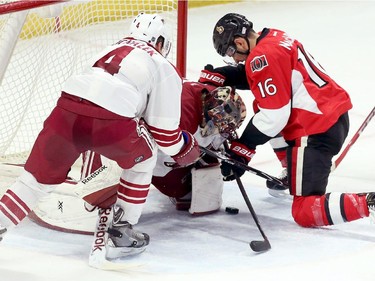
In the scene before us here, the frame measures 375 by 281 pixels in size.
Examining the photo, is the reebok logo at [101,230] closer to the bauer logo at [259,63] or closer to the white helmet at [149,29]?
the white helmet at [149,29]

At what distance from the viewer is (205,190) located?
358 cm

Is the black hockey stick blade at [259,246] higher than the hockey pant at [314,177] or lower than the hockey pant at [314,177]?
lower

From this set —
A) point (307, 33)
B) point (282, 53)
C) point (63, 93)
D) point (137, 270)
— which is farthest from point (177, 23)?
point (307, 33)

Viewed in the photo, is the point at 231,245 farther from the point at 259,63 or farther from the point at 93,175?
the point at 259,63

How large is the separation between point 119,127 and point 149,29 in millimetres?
375

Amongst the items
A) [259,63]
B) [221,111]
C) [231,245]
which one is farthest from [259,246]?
[259,63]

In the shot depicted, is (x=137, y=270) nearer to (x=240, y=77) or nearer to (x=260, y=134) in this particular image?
(x=260, y=134)

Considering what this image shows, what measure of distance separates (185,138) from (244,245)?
41 cm

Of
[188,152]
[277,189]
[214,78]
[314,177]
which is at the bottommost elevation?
[277,189]

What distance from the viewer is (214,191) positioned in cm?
360

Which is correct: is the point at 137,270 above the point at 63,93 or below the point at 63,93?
below

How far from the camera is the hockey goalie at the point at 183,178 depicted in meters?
3.33

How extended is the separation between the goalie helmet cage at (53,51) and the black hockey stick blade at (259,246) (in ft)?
3.58

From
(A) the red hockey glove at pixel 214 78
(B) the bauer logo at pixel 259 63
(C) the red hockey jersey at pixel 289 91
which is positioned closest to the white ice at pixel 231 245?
(C) the red hockey jersey at pixel 289 91
